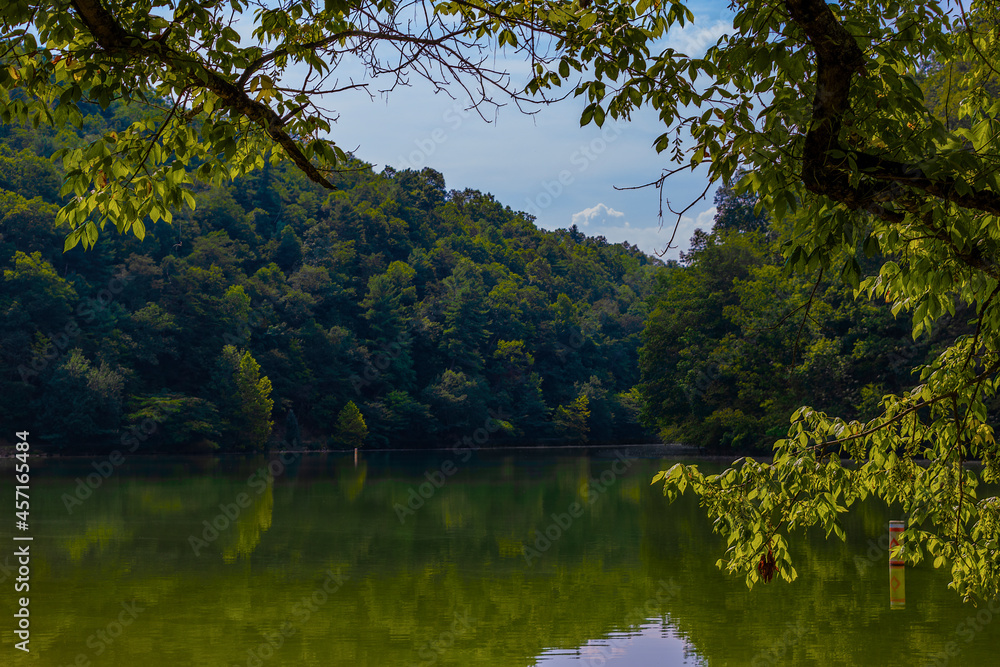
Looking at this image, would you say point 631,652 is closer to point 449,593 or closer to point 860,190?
point 449,593

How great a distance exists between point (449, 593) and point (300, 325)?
160 ft

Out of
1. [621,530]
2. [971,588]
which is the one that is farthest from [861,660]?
[621,530]

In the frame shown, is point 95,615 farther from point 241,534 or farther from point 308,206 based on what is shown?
point 308,206

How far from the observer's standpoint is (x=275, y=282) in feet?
192

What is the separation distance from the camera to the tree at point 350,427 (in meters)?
53.8

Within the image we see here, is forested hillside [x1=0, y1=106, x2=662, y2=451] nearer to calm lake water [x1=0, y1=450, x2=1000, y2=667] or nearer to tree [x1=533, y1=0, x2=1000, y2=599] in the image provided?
calm lake water [x1=0, y1=450, x2=1000, y2=667]

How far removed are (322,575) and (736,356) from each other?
1152 inches

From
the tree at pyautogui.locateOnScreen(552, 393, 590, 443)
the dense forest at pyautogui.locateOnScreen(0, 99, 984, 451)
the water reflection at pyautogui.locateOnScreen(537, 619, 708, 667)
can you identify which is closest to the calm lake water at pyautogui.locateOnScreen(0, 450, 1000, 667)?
the water reflection at pyautogui.locateOnScreen(537, 619, 708, 667)

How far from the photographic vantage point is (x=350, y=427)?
176 ft

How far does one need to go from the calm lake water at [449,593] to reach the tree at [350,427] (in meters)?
33.8

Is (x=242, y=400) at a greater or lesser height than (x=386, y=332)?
lesser

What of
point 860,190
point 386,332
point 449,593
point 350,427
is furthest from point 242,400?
point 860,190

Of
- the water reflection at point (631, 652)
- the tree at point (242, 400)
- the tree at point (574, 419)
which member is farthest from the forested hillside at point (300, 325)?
the water reflection at point (631, 652)

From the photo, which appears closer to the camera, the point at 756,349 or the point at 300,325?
the point at 756,349
